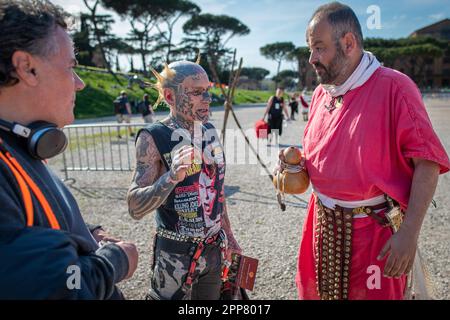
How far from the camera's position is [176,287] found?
2.01 m

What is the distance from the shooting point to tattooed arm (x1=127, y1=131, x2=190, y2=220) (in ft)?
5.47

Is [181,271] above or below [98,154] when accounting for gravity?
above

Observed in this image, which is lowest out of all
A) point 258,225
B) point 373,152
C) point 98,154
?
point 258,225

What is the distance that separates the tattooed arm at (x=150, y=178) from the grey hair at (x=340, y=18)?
113 cm

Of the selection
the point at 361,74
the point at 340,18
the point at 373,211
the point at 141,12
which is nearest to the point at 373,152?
the point at 373,211

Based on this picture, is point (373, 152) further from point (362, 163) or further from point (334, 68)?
point (334, 68)

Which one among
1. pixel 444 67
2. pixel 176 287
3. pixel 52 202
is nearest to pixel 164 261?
pixel 176 287

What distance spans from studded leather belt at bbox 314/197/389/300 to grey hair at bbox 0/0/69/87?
174 cm

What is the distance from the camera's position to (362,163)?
1.84 meters

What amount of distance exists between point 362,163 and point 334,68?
1.95ft

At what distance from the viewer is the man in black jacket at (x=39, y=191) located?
0.83 meters

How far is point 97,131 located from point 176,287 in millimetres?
14438

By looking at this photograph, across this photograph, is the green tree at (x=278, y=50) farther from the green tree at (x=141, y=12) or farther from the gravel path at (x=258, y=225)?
the gravel path at (x=258, y=225)
